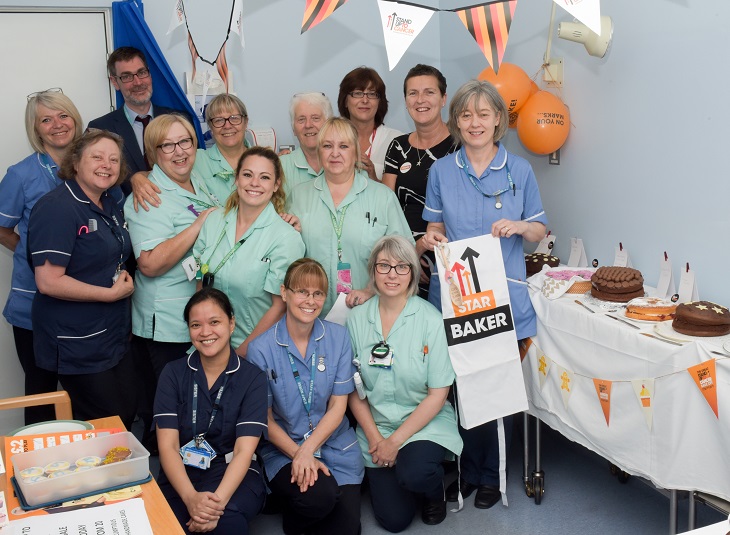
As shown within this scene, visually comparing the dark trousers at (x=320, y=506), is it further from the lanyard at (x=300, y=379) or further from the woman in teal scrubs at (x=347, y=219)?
the woman in teal scrubs at (x=347, y=219)

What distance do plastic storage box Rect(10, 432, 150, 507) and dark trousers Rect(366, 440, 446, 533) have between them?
1.21 meters

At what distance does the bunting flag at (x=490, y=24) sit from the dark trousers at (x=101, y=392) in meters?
1.88

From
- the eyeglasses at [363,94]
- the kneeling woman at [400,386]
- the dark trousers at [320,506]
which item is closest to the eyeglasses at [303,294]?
the kneeling woman at [400,386]

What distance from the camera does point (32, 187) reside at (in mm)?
3260

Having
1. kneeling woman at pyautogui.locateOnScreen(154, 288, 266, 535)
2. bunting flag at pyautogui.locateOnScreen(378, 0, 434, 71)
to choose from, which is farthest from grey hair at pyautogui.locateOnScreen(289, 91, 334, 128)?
kneeling woman at pyautogui.locateOnScreen(154, 288, 266, 535)

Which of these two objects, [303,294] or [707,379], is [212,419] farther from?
[707,379]

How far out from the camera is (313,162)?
340 centimetres

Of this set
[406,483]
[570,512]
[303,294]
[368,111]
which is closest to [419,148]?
[368,111]

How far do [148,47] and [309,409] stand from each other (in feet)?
6.70

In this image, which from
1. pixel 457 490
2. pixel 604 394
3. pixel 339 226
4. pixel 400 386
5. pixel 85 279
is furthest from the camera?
pixel 457 490

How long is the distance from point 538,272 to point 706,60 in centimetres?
109

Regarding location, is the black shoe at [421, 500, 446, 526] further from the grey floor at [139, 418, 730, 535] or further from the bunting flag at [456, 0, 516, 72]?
the bunting flag at [456, 0, 516, 72]

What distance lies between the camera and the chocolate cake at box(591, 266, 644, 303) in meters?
2.91

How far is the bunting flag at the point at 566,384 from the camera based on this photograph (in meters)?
2.91
